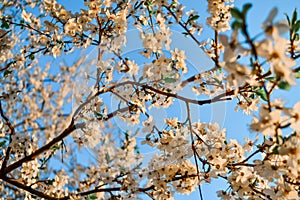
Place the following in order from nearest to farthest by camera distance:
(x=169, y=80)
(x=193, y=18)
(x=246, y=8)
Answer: (x=246, y=8)
(x=169, y=80)
(x=193, y=18)

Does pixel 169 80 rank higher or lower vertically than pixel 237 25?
higher

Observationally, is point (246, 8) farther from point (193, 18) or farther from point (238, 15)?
point (193, 18)

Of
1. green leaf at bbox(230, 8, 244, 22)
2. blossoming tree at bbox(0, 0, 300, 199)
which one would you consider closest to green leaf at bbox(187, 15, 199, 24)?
blossoming tree at bbox(0, 0, 300, 199)

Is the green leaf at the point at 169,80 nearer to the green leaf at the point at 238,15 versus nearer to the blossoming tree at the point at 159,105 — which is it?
the blossoming tree at the point at 159,105

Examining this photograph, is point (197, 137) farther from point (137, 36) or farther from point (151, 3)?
point (151, 3)

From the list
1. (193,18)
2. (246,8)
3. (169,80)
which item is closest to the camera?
(246,8)

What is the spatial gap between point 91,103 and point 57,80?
14.1ft

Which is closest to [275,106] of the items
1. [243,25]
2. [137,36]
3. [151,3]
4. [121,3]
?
[243,25]

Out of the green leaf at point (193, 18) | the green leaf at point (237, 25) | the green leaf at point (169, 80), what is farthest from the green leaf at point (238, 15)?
the green leaf at point (193, 18)

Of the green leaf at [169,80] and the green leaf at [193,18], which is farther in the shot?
the green leaf at [193,18]

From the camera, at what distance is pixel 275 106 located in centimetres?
89

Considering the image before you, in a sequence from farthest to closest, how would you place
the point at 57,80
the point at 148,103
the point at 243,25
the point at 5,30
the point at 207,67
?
the point at 57,80
the point at 5,30
the point at 148,103
the point at 207,67
the point at 243,25

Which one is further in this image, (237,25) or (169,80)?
(169,80)

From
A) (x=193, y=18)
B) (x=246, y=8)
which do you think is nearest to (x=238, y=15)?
(x=246, y=8)
